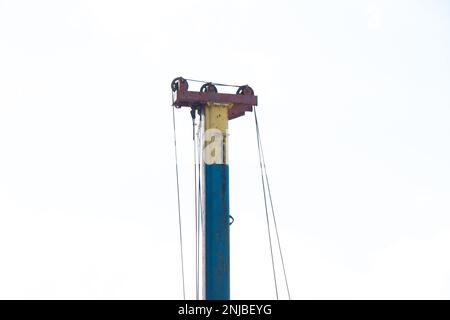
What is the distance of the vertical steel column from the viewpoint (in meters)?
15.6

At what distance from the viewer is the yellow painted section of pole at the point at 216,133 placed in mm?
16469

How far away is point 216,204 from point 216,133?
1.56 m

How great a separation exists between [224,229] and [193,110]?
2.76m

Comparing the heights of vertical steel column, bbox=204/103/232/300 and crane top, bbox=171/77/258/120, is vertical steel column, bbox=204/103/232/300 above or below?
below

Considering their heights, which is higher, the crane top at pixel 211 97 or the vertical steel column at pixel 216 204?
the crane top at pixel 211 97

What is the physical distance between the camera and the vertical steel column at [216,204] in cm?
1563

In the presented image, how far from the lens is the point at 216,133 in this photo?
16547 millimetres

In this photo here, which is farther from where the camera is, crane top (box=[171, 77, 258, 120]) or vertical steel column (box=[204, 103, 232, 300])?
crane top (box=[171, 77, 258, 120])

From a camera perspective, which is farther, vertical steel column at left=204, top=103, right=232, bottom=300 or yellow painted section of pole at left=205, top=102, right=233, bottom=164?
yellow painted section of pole at left=205, top=102, right=233, bottom=164

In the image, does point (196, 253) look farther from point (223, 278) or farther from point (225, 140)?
point (225, 140)

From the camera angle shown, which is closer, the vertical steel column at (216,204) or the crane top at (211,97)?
the vertical steel column at (216,204)

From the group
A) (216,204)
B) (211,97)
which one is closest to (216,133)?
(211,97)

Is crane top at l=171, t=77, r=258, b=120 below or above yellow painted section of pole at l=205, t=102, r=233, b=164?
above

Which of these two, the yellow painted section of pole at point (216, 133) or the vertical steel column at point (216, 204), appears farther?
the yellow painted section of pole at point (216, 133)
